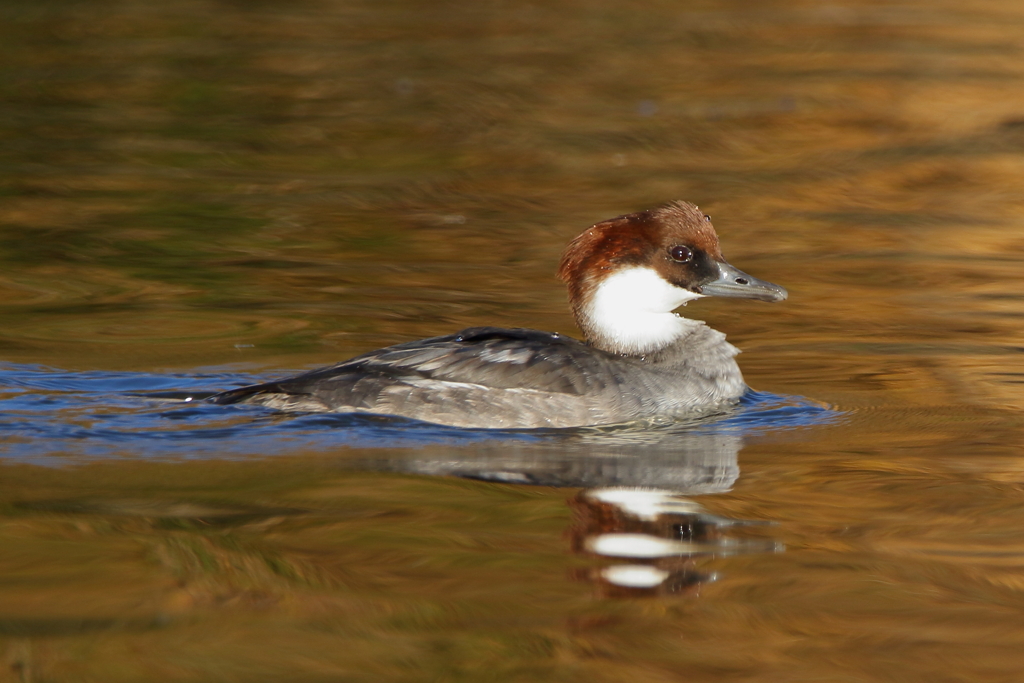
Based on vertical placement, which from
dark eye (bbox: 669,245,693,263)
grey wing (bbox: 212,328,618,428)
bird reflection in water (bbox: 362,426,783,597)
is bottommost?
bird reflection in water (bbox: 362,426,783,597)

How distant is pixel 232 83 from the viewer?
54.4 ft

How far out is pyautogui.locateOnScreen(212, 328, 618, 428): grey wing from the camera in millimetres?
7230

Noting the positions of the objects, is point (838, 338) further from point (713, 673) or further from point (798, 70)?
point (798, 70)

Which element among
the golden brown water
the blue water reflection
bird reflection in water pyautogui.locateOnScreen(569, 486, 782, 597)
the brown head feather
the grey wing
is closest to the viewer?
the golden brown water

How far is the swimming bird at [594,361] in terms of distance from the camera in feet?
23.8

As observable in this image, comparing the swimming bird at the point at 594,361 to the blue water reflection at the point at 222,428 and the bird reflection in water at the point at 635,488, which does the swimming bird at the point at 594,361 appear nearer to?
the blue water reflection at the point at 222,428

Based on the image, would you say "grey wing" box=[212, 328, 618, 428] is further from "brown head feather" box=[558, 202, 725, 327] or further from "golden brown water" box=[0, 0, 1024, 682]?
"brown head feather" box=[558, 202, 725, 327]

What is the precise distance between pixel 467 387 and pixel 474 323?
1.87 metres

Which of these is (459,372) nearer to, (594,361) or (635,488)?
(594,361)

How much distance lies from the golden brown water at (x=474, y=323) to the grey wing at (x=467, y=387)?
158mm

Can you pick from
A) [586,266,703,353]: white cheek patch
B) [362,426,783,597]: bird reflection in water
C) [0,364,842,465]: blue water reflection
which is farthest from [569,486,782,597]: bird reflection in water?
[586,266,703,353]: white cheek patch

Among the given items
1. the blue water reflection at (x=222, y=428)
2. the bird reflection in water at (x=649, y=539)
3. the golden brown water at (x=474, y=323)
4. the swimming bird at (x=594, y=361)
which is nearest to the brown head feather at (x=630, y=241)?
the swimming bird at (x=594, y=361)

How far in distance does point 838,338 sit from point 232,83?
9697mm

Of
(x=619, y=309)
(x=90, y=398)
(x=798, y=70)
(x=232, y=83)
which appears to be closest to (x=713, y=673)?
(x=619, y=309)
